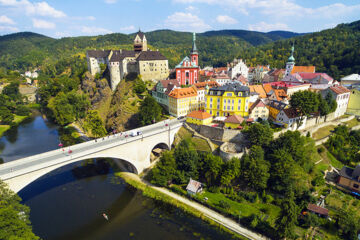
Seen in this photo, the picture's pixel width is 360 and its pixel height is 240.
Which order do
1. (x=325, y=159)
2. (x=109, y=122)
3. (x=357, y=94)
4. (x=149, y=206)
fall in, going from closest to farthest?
1. (x=149, y=206)
2. (x=325, y=159)
3. (x=357, y=94)
4. (x=109, y=122)

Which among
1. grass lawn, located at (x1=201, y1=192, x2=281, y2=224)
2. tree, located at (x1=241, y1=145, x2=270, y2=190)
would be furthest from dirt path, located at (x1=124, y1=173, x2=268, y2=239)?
tree, located at (x1=241, y1=145, x2=270, y2=190)

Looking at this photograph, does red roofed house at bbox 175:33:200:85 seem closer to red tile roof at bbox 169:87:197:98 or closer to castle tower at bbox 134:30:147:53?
red tile roof at bbox 169:87:197:98

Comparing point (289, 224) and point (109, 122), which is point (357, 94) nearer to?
point (289, 224)

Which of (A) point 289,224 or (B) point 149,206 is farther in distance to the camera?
(B) point 149,206

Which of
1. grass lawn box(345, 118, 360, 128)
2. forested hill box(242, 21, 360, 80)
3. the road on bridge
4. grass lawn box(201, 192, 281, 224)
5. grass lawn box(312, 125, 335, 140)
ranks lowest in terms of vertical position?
grass lawn box(201, 192, 281, 224)

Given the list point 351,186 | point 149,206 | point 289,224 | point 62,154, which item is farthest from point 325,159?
point 62,154

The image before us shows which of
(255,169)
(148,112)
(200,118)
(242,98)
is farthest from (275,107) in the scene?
(148,112)

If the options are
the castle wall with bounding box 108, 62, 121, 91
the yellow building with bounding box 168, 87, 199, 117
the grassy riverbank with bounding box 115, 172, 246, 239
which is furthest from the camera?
the castle wall with bounding box 108, 62, 121, 91
